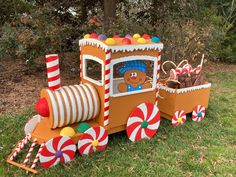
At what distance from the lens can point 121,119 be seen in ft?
12.3

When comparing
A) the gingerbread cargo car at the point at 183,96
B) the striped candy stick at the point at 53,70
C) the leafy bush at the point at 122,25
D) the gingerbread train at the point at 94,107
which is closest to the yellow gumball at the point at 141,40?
the gingerbread train at the point at 94,107

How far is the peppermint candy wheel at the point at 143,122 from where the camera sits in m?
3.77

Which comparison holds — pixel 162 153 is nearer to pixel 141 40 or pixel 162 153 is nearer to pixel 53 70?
pixel 141 40

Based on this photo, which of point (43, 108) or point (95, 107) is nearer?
point (43, 108)

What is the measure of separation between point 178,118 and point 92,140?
1.50 meters

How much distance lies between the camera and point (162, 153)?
360 centimetres

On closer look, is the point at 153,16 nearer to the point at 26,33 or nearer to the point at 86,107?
the point at 26,33

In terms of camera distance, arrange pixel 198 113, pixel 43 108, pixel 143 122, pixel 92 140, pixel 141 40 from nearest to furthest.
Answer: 1. pixel 43 108
2. pixel 92 140
3. pixel 141 40
4. pixel 143 122
5. pixel 198 113

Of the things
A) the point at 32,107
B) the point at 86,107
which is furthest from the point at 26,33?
the point at 86,107

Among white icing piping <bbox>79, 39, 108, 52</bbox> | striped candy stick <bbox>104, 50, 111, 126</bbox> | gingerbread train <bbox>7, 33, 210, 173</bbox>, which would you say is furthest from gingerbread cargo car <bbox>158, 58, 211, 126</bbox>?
white icing piping <bbox>79, 39, 108, 52</bbox>

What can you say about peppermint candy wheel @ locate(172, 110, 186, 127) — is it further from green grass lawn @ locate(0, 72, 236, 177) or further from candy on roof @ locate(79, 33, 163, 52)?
candy on roof @ locate(79, 33, 163, 52)

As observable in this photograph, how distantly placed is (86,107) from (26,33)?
2.92 metres

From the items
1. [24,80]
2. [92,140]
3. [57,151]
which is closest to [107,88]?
[92,140]

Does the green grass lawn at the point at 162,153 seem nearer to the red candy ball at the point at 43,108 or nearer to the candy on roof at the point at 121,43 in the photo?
the red candy ball at the point at 43,108
